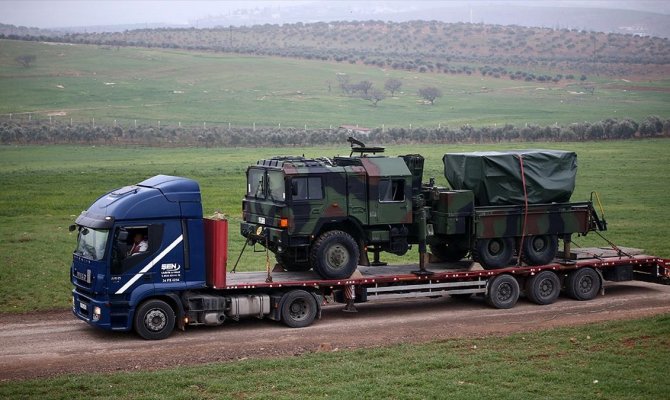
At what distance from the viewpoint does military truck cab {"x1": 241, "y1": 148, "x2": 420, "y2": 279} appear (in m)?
20.5

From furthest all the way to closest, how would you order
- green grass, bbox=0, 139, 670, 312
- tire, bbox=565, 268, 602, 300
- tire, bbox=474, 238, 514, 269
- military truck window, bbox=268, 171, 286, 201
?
1. green grass, bbox=0, 139, 670, 312
2. tire, bbox=565, 268, 602, 300
3. tire, bbox=474, 238, 514, 269
4. military truck window, bbox=268, 171, 286, 201

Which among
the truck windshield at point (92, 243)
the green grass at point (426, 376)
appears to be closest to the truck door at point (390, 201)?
the green grass at point (426, 376)

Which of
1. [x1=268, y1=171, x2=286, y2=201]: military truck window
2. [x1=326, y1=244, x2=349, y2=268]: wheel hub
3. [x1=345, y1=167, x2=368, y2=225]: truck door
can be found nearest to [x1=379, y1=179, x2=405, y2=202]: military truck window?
[x1=345, y1=167, x2=368, y2=225]: truck door

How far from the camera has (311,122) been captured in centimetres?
8569

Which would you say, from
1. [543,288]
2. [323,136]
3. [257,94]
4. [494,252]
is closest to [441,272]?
[494,252]

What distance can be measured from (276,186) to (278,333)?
3.24 metres

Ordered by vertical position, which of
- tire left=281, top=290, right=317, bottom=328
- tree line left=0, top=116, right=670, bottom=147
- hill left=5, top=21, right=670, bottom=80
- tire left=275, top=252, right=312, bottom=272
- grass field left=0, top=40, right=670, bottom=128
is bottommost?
tire left=281, top=290, right=317, bottom=328

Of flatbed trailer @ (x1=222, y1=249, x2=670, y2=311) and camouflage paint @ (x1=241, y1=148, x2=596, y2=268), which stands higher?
camouflage paint @ (x1=241, y1=148, x2=596, y2=268)

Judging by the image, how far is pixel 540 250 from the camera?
23.3 meters

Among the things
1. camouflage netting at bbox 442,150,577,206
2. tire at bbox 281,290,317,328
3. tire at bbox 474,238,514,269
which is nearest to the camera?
tire at bbox 281,290,317,328

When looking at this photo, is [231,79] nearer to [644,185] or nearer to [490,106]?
[490,106]

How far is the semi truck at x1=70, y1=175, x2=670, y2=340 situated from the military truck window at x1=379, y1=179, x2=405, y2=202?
1757 mm

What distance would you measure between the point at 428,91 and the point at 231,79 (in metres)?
24.8

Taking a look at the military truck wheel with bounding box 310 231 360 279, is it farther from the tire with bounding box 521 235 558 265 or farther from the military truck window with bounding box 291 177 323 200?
the tire with bounding box 521 235 558 265
